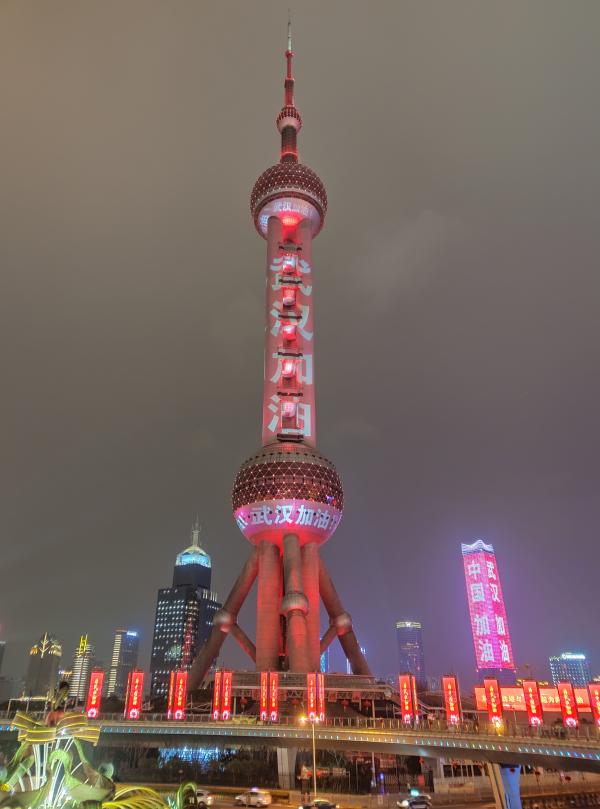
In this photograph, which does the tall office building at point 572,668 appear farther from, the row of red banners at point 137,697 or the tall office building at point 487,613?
the row of red banners at point 137,697

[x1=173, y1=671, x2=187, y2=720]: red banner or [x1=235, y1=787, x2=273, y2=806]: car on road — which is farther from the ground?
[x1=173, y1=671, x2=187, y2=720]: red banner

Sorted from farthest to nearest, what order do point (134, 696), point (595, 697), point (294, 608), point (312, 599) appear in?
1. point (312, 599)
2. point (294, 608)
3. point (134, 696)
4. point (595, 697)

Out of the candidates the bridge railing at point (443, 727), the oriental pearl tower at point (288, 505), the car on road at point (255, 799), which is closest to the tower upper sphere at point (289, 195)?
the oriental pearl tower at point (288, 505)

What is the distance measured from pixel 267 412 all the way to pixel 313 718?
142 feet

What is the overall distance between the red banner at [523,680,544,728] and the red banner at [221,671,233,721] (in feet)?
79.6

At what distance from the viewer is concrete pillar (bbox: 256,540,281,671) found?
224 feet

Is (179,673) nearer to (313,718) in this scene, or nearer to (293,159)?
(313,718)

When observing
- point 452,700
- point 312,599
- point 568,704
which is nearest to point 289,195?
point 312,599

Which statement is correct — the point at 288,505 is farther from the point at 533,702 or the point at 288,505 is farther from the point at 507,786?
the point at 507,786

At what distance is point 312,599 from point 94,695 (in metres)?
26.7

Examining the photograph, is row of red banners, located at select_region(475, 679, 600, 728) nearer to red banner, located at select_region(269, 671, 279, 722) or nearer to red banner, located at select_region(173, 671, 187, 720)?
red banner, located at select_region(269, 671, 279, 722)

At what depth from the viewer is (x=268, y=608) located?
70875 millimetres

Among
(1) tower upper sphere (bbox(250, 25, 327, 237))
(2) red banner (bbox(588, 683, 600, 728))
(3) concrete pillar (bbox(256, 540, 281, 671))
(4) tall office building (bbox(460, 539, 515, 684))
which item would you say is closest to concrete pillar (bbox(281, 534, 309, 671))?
(3) concrete pillar (bbox(256, 540, 281, 671))

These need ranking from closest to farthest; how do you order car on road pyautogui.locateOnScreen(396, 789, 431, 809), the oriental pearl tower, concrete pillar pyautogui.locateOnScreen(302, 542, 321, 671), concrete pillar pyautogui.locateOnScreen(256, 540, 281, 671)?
car on road pyautogui.locateOnScreen(396, 789, 431, 809) < concrete pillar pyautogui.locateOnScreen(302, 542, 321, 671) < concrete pillar pyautogui.locateOnScreen(256, 540, 281, 671) < the oriental pearl tower
